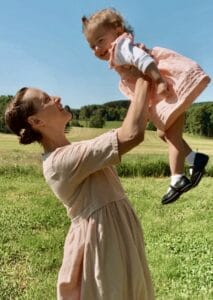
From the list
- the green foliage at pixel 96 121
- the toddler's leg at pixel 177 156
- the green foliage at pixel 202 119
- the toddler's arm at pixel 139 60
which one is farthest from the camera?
the green foliage at pixel 202 119

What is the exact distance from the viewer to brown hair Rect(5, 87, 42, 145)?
2783 millimetres

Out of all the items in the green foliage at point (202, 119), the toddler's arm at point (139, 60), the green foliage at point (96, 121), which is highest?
the toddler's arm at point (139, 60)

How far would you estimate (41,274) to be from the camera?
249 inches

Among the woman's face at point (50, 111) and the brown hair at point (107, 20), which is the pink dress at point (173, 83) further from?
→ the woman's face at point (50, 111)

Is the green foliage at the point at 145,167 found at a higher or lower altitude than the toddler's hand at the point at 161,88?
lower

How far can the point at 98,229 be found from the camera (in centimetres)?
270

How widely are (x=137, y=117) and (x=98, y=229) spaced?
0.62 metres

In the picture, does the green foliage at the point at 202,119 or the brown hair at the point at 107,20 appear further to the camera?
the green foliage at the point at 202,119

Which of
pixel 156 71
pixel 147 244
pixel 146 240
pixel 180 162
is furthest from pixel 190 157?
pixel 146 240

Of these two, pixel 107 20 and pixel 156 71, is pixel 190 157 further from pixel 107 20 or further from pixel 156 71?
pixel 107 20

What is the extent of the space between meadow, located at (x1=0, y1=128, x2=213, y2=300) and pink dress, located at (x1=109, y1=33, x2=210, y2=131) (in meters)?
1.65

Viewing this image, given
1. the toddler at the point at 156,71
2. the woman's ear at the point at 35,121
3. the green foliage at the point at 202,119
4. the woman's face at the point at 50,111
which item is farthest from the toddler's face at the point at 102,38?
the green foliage at the point at 202,119

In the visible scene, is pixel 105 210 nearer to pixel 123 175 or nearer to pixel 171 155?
pixel 171 155

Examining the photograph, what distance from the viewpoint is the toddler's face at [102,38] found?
2.56m
